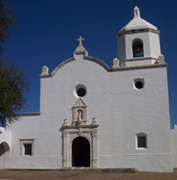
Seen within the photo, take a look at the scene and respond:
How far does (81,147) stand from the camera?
830 inches

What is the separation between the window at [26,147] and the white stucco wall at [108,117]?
0.23 m

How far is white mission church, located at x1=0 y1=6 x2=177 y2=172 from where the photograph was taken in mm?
17938

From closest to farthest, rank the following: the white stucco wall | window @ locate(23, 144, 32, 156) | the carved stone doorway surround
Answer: the white stucco wall → the carved stone doorway surround → window @ locate(23, 144, 32, 156)

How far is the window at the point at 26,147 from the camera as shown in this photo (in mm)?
19906

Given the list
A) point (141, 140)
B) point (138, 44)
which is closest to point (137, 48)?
point (138, 44)

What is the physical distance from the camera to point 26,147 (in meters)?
20.2

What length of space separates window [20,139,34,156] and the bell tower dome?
8.08 metres

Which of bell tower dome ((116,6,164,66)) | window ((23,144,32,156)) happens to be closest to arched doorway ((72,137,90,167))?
window ((23,144,32,156))

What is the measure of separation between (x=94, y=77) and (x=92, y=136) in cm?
386

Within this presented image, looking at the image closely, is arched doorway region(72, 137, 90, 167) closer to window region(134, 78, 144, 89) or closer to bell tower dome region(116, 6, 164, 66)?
window region(134, 78, 144, 89)

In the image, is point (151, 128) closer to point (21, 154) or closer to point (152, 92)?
point (152, 92)

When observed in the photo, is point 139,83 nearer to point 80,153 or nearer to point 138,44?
point 138,44

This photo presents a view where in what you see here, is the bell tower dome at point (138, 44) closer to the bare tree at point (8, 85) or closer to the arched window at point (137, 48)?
the arched window at point (137, 48)

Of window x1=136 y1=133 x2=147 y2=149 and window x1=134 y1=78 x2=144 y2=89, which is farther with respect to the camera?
window x1=134 y1=78 x2=144 y2=89
